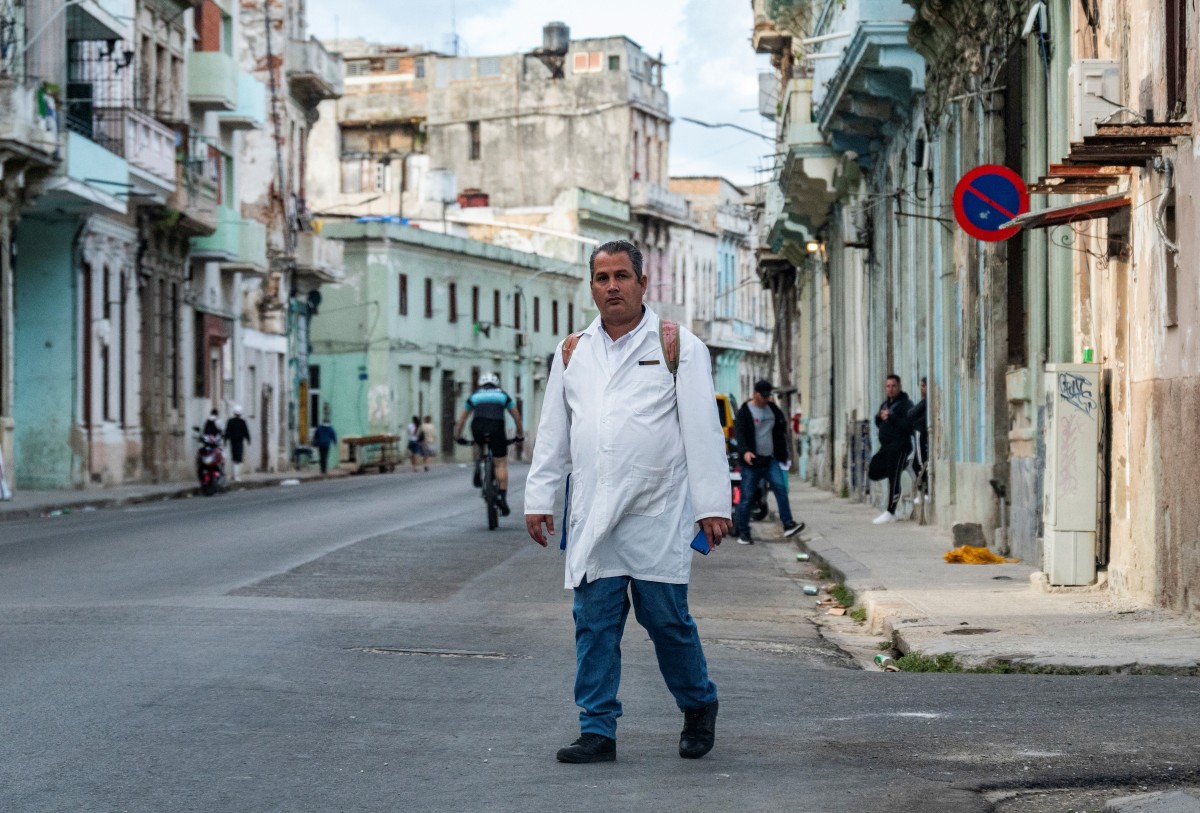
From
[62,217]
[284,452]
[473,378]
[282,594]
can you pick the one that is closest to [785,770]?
[282,594]

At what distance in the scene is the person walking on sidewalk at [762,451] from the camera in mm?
22953

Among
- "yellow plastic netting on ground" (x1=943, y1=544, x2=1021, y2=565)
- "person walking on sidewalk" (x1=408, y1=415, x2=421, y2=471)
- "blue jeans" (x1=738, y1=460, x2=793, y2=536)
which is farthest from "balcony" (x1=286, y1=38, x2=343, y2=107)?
"yellow plastic netting on ground" (x1=943, y1=544, x2=1021, y2=565)

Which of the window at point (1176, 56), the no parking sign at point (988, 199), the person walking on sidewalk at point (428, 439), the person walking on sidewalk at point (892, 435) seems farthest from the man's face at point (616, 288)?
the person walking on sidewalk at point (428, 439)

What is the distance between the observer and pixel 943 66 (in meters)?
22.5

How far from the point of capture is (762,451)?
23141 mm

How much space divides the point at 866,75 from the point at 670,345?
1918cm

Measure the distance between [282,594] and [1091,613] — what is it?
522 cm

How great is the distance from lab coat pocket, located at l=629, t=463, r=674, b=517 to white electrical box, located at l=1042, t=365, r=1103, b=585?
680 cm

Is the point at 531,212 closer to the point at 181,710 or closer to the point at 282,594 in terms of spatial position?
the point at 282,594

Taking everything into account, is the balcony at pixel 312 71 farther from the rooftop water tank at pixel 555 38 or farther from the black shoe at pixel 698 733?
the black shoe at pixel 698 733

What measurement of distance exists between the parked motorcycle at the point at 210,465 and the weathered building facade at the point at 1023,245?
41.4ft

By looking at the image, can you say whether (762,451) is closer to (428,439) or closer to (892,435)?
(892,435)

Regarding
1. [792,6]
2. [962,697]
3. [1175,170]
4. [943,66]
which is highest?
[792,6]

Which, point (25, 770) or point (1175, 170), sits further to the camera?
point (1175, 170)
